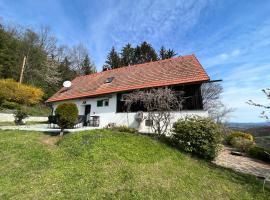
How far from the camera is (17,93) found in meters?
26.4

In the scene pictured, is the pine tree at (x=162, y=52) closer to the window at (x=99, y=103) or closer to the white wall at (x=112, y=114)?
the white wall at (x=112, y=114)

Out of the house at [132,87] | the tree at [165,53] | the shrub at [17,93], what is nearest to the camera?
the house at [132,87]

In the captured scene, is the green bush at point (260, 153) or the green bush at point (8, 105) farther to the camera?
the green bush at point (8, 105)

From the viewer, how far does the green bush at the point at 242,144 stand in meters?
13.8

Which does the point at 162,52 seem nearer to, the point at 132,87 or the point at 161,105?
the point at 132,87

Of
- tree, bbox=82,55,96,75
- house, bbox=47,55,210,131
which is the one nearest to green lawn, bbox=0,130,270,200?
house, bbox=47,55,210,131

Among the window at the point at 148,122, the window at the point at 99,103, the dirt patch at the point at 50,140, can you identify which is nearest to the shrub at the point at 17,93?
the window at the point at 99,103

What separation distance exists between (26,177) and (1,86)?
76.3ft

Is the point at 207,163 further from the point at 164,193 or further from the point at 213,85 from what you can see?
the point at 213,85

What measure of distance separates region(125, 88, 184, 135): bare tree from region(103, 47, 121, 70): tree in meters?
28.5

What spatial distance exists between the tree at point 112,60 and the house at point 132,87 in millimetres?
20540

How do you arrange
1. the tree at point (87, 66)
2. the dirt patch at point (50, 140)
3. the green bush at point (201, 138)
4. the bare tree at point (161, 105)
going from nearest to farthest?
the green bush at point (201, 138) < the dirt patch at point (50, 140) < the bare tree at point (161, 105) < the tree at point (87, 66)

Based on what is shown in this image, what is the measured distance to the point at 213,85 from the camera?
82.2 feet

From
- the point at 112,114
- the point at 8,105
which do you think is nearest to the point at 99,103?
the point at 112,114
